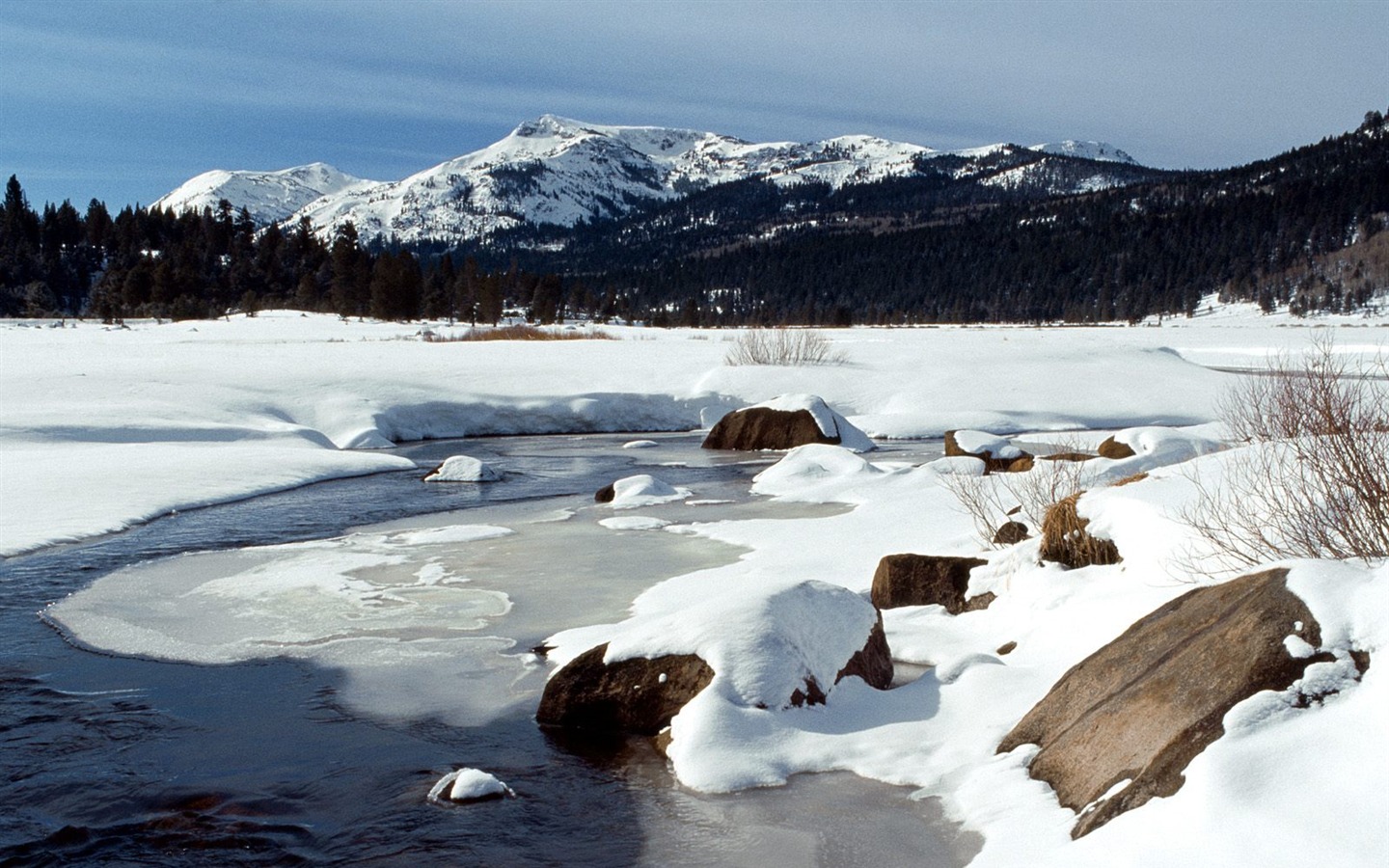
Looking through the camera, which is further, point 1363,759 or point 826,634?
point 826,634

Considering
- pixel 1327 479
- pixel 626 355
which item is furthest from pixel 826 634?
pixel 626 355

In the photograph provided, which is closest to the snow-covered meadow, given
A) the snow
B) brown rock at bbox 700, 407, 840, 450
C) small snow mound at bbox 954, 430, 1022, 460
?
small snow mound at bbox 954, 430, 1022, 460

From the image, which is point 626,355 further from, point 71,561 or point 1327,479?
point 1327,479

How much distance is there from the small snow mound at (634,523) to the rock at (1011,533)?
4.92m

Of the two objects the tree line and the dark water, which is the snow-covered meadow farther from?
the tree line

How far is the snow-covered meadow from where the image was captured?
404cm

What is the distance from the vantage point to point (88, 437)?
19.4m

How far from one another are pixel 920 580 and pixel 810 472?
27.6ft

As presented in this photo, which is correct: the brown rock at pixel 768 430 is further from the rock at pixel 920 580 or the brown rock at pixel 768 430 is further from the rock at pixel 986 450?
the rock at pixel 920 580

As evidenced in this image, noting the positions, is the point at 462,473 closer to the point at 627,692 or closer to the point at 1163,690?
the point at 627,692

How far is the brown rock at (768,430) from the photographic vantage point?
23281 mm

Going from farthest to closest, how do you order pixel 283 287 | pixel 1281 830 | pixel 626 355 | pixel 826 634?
1. pixel 283 287
2. pixel 626 355
3. pixel 826 634
4. pixel 1281 830

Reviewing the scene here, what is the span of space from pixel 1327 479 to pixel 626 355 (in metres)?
31.3

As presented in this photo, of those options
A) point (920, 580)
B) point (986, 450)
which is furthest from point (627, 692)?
point (986, 450)
